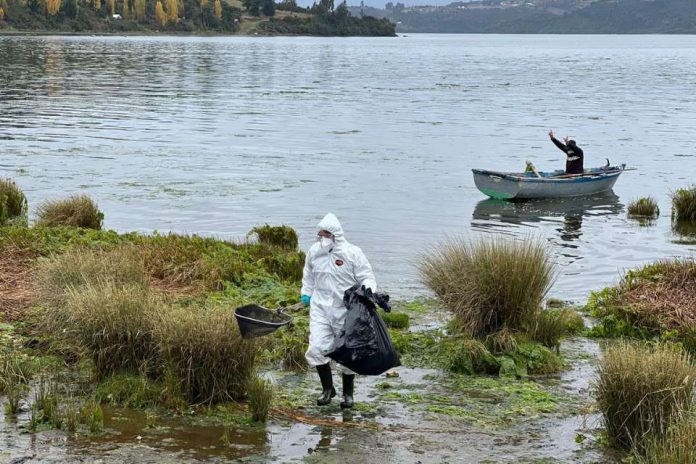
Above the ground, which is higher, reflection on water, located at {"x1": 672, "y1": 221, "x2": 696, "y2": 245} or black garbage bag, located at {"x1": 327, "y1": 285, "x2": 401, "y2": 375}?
black garbage bag, located at {"x1": 327, "y1": 285, "x2": 401, "y2": 375}

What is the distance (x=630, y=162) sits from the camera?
37844 mm

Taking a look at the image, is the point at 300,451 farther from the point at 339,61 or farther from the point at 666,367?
the point at 339,61

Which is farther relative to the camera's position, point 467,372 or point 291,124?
point 291,124

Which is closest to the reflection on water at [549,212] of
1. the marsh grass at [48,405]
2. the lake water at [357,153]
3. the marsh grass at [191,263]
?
the lake water at [357,153]

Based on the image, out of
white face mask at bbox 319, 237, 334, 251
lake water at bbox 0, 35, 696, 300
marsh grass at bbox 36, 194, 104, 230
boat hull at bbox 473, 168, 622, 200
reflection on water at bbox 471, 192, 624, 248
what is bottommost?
reflection on water at bbox 471, 192, 624, 248

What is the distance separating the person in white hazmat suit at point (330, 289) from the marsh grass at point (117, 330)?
1472 millimetres

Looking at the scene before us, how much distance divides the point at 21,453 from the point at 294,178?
78.1 feet

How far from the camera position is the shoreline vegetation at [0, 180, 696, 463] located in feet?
28.9

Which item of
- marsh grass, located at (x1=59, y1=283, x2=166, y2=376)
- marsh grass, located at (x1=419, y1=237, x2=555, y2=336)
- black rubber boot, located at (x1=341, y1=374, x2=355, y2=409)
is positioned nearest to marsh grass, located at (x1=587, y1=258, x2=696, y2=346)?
marsh grass, located at (x1=419, y1=237, x2=555, y2=336)

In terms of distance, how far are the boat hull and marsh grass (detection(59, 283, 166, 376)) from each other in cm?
1896

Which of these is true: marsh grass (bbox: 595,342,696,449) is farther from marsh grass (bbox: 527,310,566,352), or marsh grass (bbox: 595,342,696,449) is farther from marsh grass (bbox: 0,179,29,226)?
marsh grass (bbox: 0,179,29,226)

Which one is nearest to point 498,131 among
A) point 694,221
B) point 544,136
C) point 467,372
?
point 544,136

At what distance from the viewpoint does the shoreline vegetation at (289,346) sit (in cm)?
882

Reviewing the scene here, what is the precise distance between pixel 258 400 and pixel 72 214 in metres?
11.9
